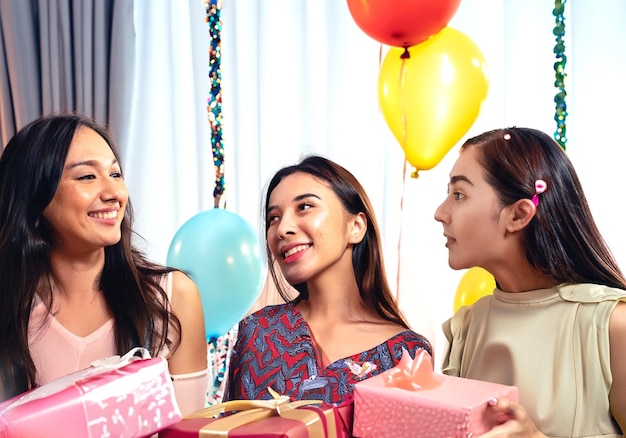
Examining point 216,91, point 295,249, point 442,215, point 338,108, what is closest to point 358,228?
point 295,249

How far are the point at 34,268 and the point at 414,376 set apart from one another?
2.70 feet

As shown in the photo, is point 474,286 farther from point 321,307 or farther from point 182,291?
point 182,291

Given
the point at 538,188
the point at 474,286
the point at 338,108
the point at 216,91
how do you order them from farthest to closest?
the point at 338,108 → the point at 216,91 → the point at 474,286 → the point at 538,188

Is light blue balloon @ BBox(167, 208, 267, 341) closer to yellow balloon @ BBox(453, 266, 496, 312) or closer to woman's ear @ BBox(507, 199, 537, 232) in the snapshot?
yellow balloon @ BBox(453, 266, 496, 312)

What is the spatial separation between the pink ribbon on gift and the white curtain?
1.52 m

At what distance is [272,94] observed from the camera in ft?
9.33

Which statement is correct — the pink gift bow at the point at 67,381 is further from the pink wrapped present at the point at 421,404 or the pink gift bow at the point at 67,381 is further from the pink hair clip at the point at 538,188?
the pink hair clip at the point at 538,188

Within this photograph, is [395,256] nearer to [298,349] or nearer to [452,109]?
[452,109]

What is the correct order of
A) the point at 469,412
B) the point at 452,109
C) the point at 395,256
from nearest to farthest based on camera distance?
1. the point at 469,412
2. the point at 452,109
3. the point at 395,256

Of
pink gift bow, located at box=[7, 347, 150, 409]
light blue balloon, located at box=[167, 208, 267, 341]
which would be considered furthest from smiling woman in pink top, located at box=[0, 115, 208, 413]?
light blue balloon, located at box=[167, 208, 267, 341]

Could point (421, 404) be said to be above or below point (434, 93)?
below

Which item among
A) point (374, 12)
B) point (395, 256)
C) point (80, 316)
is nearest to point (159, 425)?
point (80, 316)

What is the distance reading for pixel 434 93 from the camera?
1.81 m

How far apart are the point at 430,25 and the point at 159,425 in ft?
3.75
